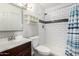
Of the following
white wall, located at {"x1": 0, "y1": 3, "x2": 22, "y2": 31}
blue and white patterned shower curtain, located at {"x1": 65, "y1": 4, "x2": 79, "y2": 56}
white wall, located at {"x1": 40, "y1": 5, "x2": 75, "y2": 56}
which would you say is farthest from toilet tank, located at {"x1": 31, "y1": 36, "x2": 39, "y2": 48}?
blue and white patterned shower curtain, located at {"x1": 65, "y1": 4, "x2": 79, "y2": 56}

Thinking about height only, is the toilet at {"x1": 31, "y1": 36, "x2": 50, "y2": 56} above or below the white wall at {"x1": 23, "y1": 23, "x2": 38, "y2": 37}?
below

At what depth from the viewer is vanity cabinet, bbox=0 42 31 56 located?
3.36 ft

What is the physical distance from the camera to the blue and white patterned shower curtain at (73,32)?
4.02ft

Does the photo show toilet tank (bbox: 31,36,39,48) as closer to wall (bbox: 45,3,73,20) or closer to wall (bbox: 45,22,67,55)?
wall (bbox: 45,22,67,55)

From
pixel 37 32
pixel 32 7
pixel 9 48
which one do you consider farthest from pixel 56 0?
pixel 9 48

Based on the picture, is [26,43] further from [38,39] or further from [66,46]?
[66,46]

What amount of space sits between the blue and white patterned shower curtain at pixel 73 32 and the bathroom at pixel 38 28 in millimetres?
51

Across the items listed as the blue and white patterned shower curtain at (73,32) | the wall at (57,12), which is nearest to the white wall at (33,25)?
the wall at (57,12)

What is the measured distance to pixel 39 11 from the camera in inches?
53.7

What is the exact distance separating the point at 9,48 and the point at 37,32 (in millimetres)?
550

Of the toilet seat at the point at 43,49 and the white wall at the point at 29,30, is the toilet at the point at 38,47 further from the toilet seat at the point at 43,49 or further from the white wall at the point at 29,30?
the white wall at the point at 29,30

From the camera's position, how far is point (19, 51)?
121 cm

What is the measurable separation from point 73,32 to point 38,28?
58 cm

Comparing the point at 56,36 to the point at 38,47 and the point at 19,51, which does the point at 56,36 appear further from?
the point at 19,51
